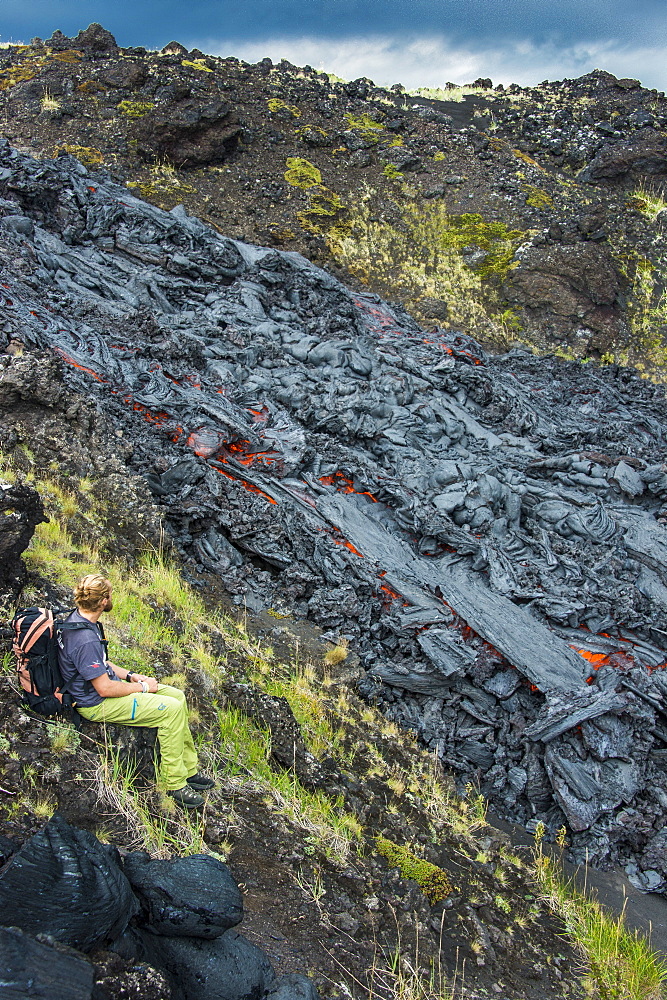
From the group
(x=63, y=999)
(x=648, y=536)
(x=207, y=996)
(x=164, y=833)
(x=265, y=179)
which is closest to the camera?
(x=63, y=999)

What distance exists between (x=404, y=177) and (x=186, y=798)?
30.4 metres

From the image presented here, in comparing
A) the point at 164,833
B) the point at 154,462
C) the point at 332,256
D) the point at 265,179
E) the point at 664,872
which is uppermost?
the point at 265,179

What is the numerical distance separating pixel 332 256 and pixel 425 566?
18.3 meters

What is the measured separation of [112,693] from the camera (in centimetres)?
353

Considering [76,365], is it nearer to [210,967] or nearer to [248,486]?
[248,486]

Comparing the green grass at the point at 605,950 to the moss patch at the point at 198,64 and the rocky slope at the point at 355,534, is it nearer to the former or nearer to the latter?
the rocky slope at the point at 355,534

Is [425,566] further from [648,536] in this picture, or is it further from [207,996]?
[207,996]

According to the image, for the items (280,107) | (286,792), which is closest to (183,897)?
(286,792)

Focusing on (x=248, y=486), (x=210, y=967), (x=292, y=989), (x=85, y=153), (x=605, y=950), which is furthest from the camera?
(x=85, y=153)

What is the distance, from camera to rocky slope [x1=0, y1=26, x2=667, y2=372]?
909 inches

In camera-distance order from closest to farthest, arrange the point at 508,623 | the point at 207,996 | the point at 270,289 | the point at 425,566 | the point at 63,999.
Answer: the point at 63,999 → the point at 207,996 → the point at 508,623 → the point at 425,566 → the point at 270,289

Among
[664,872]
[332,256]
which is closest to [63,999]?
[664,872]

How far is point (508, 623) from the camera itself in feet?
25.2

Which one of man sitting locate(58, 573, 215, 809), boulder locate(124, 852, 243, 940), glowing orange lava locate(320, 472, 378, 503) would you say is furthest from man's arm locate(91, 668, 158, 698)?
glowing orange lava locate(320, 472, 378, 503)
